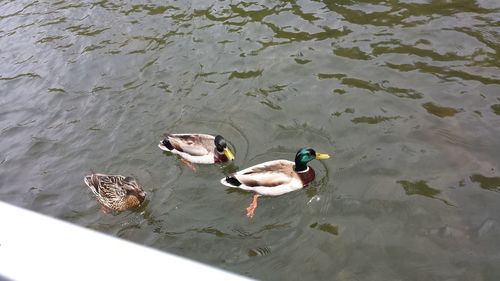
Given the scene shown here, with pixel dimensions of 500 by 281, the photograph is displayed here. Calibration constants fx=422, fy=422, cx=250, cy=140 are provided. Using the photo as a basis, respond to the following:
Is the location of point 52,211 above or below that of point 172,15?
below

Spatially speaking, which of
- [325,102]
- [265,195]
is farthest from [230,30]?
[265,195]

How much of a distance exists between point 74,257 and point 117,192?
18.3ft

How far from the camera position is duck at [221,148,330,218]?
684cm

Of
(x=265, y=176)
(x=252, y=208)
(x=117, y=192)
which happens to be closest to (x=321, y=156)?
(x=265, y=176)

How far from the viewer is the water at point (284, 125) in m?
5.95

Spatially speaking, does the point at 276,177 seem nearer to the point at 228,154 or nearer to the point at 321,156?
the point at 321,156

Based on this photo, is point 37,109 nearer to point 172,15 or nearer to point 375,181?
point 172,15

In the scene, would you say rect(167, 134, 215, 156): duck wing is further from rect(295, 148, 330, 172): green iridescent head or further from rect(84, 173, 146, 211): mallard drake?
rect(295, 148, 330, 172): green iridescent head

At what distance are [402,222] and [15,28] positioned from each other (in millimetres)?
12740

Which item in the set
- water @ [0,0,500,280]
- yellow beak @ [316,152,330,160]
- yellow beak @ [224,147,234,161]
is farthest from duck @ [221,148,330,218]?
yellow beak @ [224,147,234,161]

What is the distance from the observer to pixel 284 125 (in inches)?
318

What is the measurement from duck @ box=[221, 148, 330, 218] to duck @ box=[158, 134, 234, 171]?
636 millimetres

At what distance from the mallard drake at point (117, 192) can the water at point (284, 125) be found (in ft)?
0.73

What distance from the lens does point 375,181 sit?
6.71 meters
